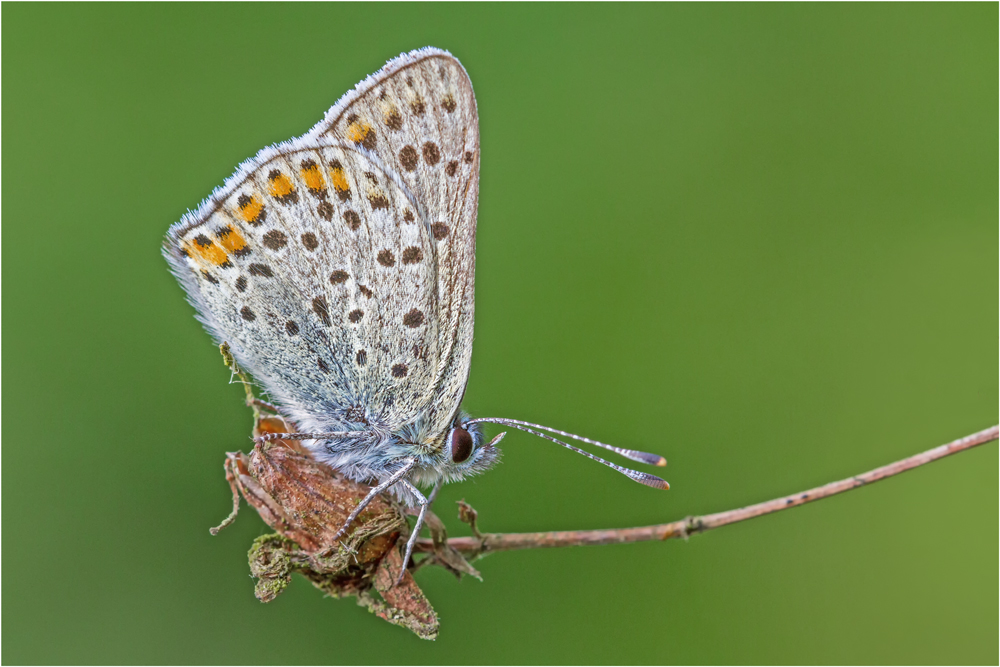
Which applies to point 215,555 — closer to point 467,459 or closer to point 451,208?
point 467,459

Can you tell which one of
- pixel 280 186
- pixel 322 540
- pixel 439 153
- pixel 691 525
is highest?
pixel 439 153

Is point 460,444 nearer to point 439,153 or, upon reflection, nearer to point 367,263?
point 367,263

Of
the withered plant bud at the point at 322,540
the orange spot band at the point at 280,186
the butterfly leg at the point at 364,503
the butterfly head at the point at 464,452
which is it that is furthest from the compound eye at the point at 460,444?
the orange spot band at the point at 280,186

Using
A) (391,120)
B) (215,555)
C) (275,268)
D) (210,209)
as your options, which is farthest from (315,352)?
(215,555)

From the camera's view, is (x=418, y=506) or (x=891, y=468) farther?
(x=418, y=506)

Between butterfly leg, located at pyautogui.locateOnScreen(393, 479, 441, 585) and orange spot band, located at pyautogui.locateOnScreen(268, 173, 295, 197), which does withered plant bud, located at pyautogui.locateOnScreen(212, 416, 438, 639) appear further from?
orange spot band, located at pyautogui.locateOnScreen(268, 173, 295, 197)

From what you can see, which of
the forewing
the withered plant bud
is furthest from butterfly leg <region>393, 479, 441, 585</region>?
the forewing

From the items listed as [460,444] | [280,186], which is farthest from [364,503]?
[280,186]

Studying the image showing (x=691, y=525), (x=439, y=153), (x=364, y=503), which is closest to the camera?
(x=691, y=525)
